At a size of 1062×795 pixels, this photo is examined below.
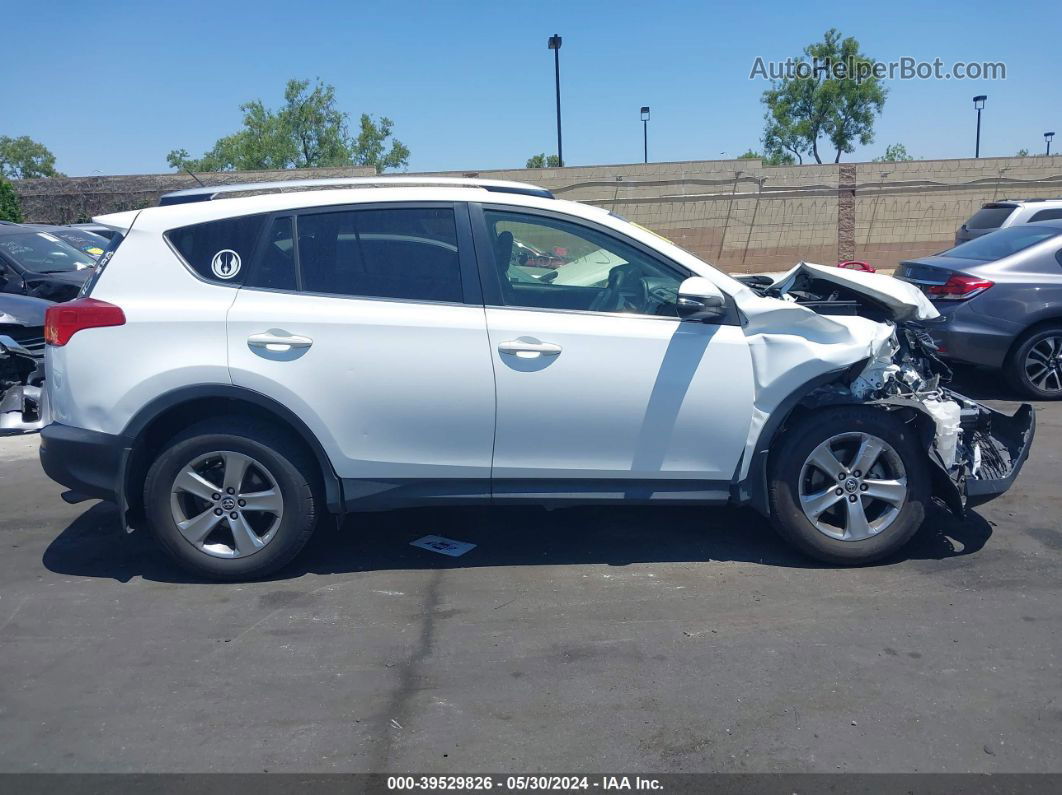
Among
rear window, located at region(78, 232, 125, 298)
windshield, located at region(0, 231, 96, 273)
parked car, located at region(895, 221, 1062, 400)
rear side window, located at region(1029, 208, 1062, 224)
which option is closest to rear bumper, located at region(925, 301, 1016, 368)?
parked car, located at region(895, 221, 1062, 400)

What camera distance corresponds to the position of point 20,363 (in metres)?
8.12

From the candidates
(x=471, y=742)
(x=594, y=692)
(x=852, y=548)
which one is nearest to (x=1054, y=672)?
(x=852, y=548)

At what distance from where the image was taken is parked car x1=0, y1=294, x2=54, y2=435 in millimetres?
7664

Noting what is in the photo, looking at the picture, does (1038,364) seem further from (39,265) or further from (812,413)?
(39,265)

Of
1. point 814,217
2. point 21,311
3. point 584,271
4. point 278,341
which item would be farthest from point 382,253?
point 814,217

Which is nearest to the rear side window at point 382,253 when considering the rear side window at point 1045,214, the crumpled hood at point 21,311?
the crumpled hood at point 21,311

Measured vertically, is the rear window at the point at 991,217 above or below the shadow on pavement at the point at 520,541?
above

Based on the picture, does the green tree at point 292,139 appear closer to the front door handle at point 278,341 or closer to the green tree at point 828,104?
the green tree at point 828,104

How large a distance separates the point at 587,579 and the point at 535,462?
26.2 inches

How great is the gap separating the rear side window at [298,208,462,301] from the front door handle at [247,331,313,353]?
0.28 meters

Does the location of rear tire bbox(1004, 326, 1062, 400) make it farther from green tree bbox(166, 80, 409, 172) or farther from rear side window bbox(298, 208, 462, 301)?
green tree bbox(166, 80, 409, 172)

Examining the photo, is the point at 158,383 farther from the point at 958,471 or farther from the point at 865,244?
the point at 865,244

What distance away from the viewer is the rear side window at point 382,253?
15.3 feet

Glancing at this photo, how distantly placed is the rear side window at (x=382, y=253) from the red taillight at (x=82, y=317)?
Answer: 3.09 feet
